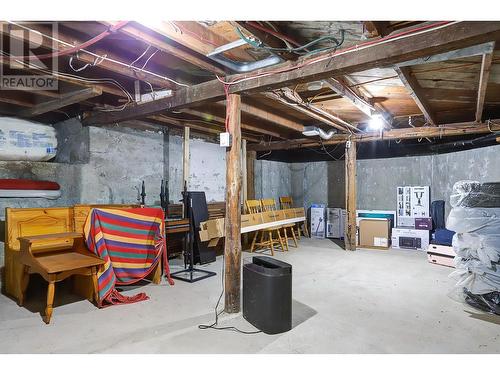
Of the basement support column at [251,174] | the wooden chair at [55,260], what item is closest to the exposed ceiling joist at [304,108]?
the basement support column at [251,174]

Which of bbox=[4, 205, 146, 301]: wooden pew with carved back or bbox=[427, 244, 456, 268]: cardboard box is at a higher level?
bbox=[4, 205, 146, 301]: wooden pew with carved back

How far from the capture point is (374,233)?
6.20 m

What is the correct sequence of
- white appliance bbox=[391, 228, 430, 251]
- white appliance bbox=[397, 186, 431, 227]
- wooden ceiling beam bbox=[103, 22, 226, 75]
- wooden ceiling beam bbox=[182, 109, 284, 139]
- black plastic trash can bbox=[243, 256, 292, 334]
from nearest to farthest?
1. wooden ceiling beam bbox=[103, 22, 226, 75]
2. black plastic trash can bbox=[243, 256, 292, 334]
3. wooden ceiling beam bbox=[182, 109, 284, 139]
4. white appliance bbox=[391, 228, 430, 251]
5. white appliance bbox=[397, 186, 431, 227]

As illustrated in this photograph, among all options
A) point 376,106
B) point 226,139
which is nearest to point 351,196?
point 376,106

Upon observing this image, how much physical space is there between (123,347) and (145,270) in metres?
1.30

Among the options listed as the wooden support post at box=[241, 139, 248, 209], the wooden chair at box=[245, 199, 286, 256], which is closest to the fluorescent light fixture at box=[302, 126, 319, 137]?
the wooden support post at box=[241, 139, 248, 209]

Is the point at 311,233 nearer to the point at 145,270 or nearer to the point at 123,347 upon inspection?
the point at 145,270

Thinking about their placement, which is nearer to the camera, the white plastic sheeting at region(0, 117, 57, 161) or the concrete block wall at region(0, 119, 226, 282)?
the white plastic sheeting at region(0, 117, 57, 161)

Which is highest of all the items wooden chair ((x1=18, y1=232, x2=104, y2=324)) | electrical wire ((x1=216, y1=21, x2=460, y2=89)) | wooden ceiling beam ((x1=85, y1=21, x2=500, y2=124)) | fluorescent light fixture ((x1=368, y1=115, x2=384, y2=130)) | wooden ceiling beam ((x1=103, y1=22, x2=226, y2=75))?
wooden ceiling beam ((x1=103, y1=22, x2=226, y2=75))

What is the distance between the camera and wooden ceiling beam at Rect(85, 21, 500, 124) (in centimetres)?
186

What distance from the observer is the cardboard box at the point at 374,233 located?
19.9 feet

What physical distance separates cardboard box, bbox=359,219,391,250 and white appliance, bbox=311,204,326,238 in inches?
44.9

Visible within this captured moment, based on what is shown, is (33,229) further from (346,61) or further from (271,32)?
(346,61)

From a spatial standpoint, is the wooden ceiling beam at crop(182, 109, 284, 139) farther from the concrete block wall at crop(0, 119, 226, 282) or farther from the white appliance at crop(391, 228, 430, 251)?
the white appliance at crop(391, 228, 430, 251)
